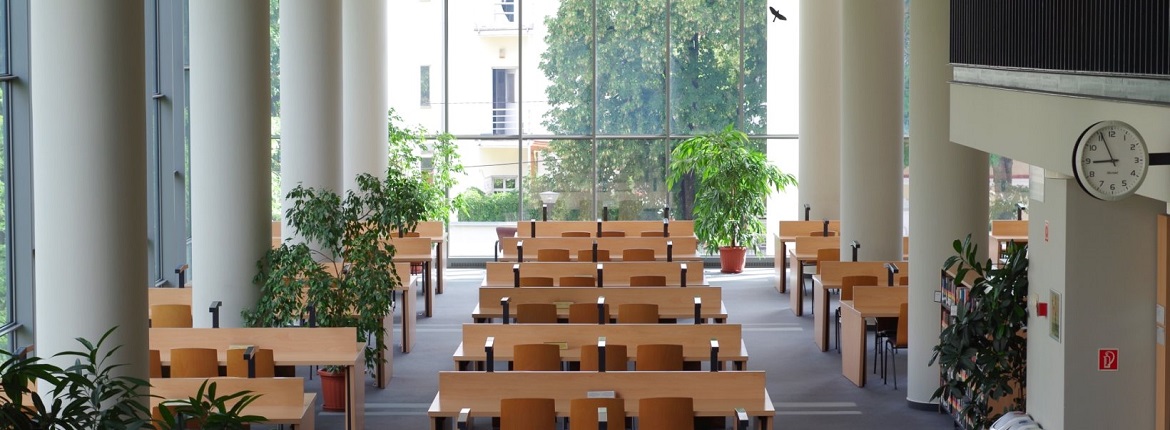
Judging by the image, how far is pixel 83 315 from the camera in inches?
257

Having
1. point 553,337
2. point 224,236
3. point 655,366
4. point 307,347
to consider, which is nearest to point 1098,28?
point 655,366

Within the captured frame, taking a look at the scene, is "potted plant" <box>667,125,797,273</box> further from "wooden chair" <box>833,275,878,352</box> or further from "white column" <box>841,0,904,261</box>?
"wooden chair" <box>833,275,878,352</box>

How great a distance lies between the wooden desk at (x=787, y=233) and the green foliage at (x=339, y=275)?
634 centimetres

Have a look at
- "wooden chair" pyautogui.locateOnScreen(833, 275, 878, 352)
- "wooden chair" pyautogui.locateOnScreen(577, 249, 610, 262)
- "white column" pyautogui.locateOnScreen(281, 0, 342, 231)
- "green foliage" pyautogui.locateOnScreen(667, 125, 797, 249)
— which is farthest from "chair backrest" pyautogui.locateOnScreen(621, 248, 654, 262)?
"white column" pyautogui.locateOnScreen(281, 0, 342, 231)

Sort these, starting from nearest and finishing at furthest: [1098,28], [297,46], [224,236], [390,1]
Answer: [1098,28] → [224,236] → [297,46] → [390,1]

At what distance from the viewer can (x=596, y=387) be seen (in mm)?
8406

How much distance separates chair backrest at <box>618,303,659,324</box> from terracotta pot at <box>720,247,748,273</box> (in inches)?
276

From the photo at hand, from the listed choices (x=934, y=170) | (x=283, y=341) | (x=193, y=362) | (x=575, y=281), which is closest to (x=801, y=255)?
(x=575, y=281)

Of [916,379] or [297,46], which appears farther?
[297,46]

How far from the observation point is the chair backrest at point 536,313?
11.3 metres

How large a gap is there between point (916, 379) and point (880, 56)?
379 centimetres

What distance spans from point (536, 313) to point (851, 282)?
330 centimetres

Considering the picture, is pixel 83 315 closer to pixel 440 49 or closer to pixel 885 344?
pixel 885 344

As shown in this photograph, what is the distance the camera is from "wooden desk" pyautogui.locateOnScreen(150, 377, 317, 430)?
8227mm
